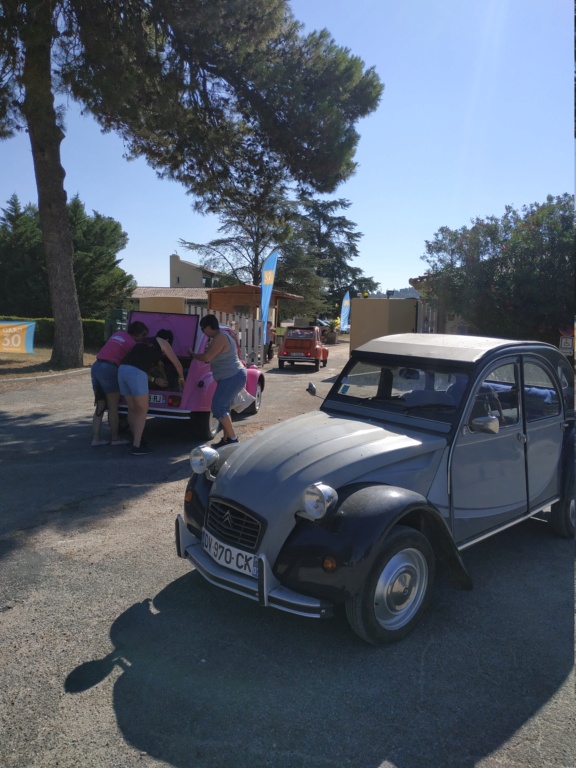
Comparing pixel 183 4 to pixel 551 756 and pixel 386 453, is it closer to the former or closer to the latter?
pixel 386 453

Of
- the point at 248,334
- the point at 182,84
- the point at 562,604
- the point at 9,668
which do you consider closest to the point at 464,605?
the point at 562,604

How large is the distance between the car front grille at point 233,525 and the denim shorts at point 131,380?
3912 mm

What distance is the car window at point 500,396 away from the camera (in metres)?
4.10

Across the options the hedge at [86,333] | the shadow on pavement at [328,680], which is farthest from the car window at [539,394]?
the hedge at [86,333]

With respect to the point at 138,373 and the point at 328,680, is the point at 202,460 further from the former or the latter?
the point at 138,373

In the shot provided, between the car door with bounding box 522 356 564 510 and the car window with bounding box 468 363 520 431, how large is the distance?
0.35 feet

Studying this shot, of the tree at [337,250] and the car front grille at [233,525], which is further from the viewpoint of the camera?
the tree at [337,250]

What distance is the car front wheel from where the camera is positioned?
10.1ft

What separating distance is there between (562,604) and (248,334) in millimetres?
19435

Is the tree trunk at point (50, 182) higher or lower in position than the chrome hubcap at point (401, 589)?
higher

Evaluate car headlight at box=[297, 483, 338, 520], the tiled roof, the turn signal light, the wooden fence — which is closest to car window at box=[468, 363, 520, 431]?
car headlight at box=[297, 483, 338, 520]

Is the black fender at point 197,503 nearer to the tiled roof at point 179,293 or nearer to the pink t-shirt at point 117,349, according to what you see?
the pink t-shirt at point 117,349

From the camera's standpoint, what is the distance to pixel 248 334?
22.7m

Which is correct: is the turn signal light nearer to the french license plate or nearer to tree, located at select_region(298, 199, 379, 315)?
the french license plate
